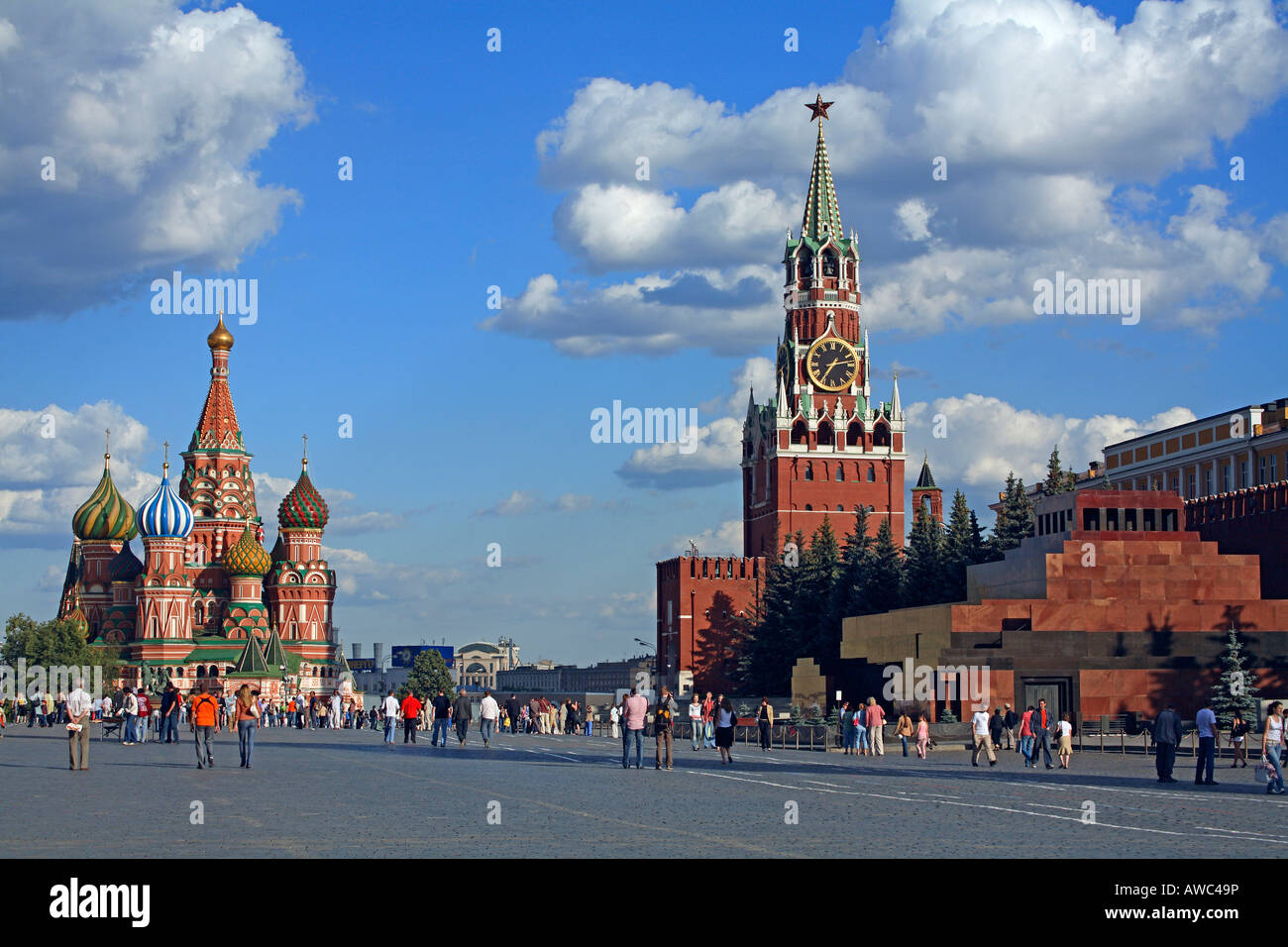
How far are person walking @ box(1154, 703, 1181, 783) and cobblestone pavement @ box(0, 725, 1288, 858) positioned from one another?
0.52m

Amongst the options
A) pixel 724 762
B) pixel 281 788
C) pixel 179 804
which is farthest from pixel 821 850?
pixel 724 762

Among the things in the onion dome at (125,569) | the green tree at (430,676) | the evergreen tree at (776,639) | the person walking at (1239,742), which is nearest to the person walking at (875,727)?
the person walking at (1239,742)

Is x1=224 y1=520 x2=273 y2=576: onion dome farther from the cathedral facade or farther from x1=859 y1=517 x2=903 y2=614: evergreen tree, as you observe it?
x1=859 y1=517 x2=903 y2=614: evergreen tree

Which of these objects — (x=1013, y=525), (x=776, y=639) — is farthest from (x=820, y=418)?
(x=1013, y=525)

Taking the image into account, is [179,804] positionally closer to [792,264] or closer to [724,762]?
[724,762]

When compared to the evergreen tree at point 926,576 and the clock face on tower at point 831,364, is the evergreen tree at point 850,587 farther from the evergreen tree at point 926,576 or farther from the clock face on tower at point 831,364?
the clock face on tower at point 831,364

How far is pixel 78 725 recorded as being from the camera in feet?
88.5

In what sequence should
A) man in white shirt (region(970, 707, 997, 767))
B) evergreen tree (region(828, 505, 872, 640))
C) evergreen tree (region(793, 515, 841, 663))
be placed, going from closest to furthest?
1. man in white shirt (region(970, 707, 997, 767))
2. evergreen tree (region(828, 505, 872, 640))
3. evergreen tree (region(793, 515, 841, 663))

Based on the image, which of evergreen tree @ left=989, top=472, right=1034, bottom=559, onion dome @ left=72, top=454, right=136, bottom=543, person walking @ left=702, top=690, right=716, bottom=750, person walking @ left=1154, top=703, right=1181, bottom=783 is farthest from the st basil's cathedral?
person walking @ left=1154, top=703, right=1181, bottom=783

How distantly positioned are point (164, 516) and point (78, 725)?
9773 centimetres

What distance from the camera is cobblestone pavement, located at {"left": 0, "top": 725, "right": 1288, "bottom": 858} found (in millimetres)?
14344

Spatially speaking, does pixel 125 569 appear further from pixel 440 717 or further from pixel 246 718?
pixel 246 718
